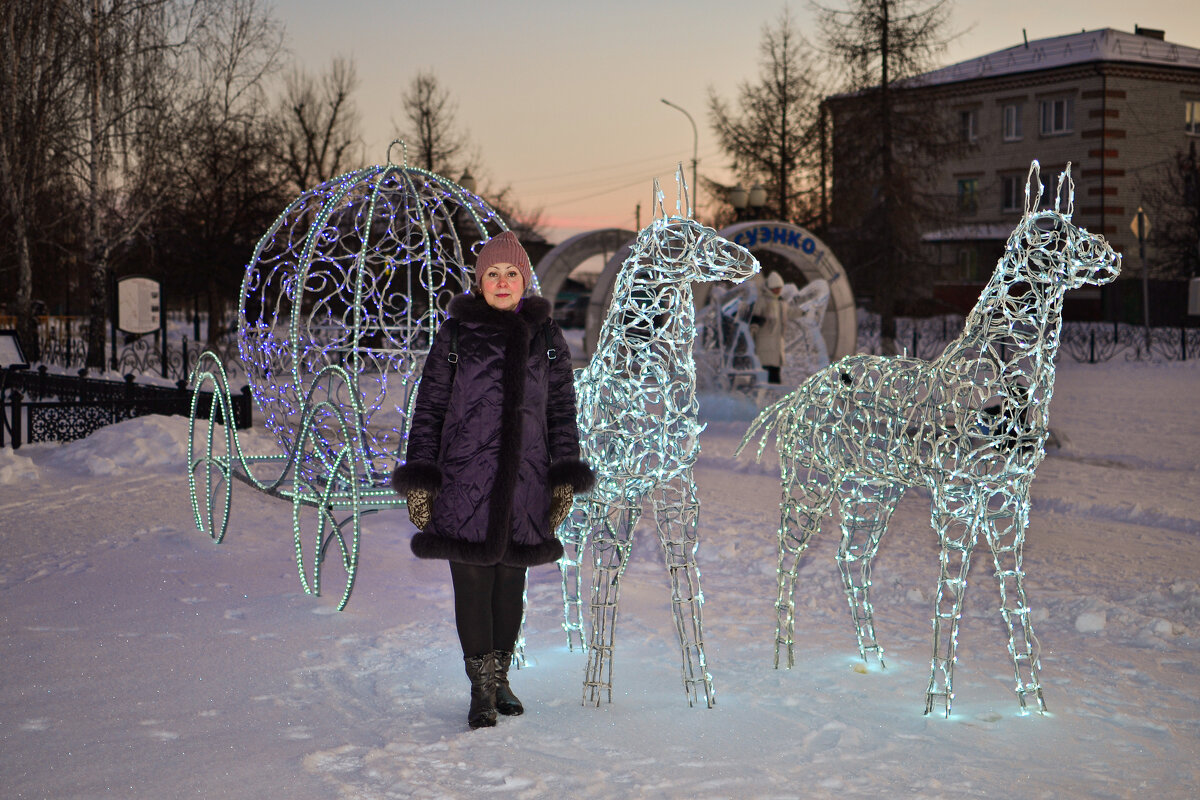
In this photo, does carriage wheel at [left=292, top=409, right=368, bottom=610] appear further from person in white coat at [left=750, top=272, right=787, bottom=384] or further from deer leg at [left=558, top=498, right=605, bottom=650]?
person in white coat at [left=750, top=272, right=787, bottom=384]

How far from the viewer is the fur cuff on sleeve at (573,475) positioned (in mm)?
4219

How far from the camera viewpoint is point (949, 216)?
28.2 m

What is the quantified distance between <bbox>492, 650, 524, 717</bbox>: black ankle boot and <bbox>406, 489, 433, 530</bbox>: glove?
0.56 metres

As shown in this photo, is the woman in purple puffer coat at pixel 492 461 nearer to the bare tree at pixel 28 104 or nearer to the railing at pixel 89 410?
the railing at pixel 89 410

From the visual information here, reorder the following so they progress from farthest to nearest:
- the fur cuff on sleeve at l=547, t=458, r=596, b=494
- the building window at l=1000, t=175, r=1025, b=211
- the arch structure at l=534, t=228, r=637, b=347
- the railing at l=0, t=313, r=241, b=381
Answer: the building window at l=1000, t=175, r=1025, b=211 → the railing at l=0, t=313, r=241, b=381 → the arch structure at l=534, t=228, r=637, b=347 → the fur cuff on sleeve at l=547, t=458, r=596, b=494

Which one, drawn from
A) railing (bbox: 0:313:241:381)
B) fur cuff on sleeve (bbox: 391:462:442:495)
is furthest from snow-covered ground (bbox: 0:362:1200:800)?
railing (bbox: 0:313:241:381)

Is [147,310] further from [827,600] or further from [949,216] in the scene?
[949,216]

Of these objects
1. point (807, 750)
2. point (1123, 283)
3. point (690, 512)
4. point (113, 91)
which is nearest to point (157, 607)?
point (690, 512)

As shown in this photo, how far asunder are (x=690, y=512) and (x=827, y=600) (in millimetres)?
1862

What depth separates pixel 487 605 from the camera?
14.0ft

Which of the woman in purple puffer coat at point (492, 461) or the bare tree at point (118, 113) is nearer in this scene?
the woman in purple puffer coat at point (492, 461)

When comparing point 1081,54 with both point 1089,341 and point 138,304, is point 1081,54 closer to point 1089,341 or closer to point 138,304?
point 1089,341

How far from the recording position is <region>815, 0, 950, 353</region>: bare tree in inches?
1014

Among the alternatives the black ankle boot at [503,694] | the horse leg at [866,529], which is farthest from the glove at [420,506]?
the horse leg at [866,529]
